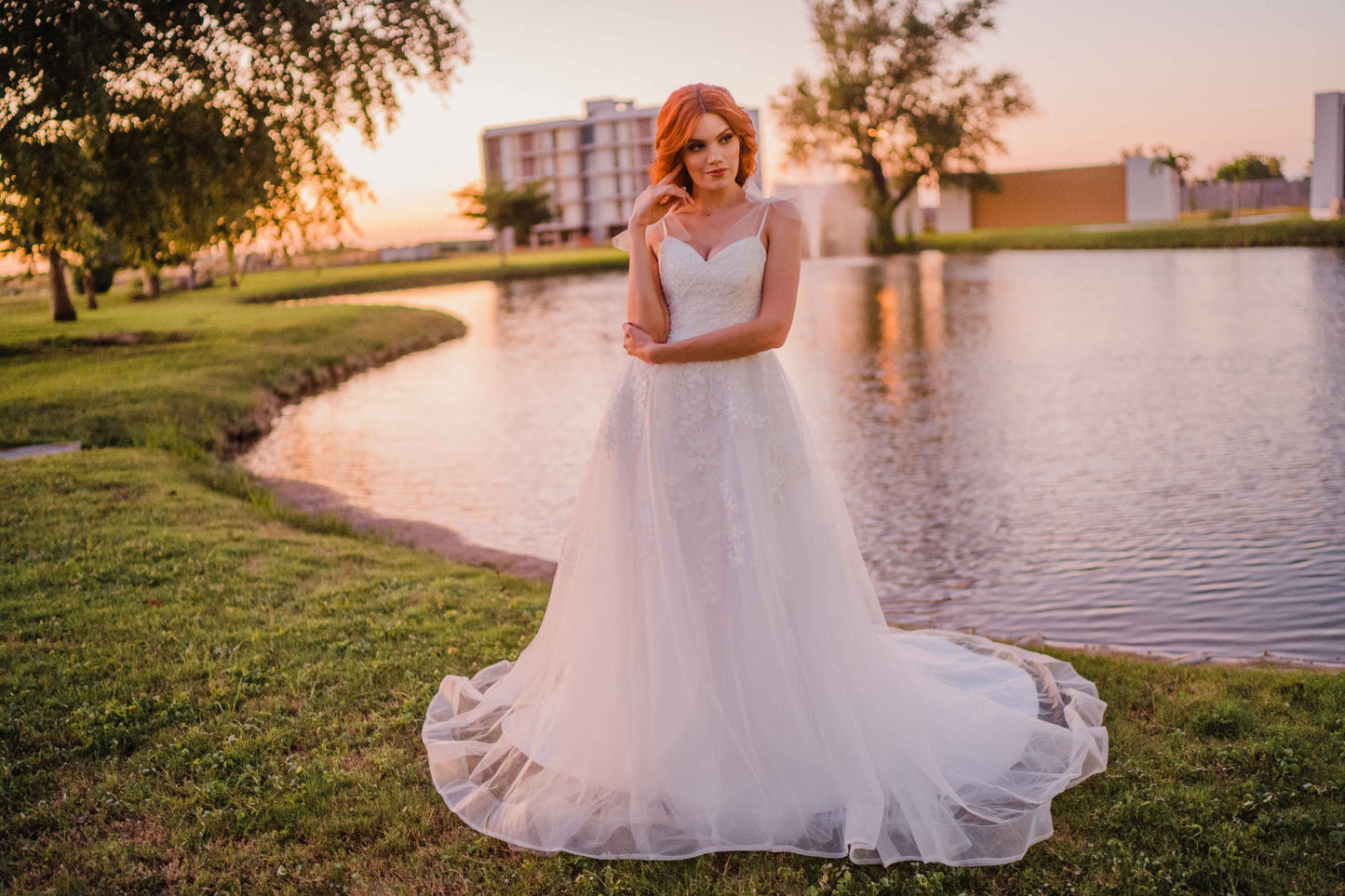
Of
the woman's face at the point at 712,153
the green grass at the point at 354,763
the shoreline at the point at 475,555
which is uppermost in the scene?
the woman's face at the point at 712,153

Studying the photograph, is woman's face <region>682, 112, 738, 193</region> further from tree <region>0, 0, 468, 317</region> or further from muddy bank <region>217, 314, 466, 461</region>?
muddy bank <region>217, 314, 466, 461</region>

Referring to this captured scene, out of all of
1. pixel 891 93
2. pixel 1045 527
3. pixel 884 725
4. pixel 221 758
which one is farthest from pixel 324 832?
pixel 891 93

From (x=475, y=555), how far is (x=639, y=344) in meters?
4.96

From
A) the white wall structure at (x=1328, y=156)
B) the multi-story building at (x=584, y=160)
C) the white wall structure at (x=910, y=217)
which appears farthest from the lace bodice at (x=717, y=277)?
the multi-story building at (x=584, y=160)

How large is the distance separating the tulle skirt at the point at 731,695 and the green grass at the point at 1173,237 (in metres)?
37.5

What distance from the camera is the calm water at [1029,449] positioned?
664 cm

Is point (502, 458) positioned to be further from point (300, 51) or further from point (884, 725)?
point (884, 725)

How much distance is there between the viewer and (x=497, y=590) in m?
6.42

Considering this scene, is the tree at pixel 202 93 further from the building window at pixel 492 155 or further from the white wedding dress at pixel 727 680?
the building window at pixel 492 155

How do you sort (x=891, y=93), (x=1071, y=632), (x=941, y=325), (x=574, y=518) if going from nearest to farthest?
(x=574, y=518) → (x=1071, y=632) → (x=941, y=325) → (x=891, y=93)

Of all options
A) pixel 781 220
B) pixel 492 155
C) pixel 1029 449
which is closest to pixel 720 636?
pixel 781 220

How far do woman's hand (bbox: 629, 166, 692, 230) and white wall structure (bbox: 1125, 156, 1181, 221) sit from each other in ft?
196

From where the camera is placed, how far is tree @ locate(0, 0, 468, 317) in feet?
29.4

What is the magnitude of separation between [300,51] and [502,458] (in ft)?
16.2
